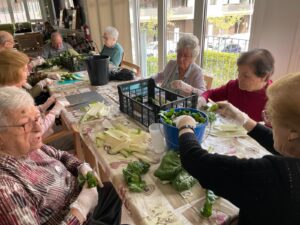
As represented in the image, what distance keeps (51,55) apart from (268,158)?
12.0 ft

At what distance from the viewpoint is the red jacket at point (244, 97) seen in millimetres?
1566

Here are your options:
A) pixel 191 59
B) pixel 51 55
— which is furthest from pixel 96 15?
pixel 191 59

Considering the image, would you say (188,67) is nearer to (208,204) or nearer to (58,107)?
(58,107)

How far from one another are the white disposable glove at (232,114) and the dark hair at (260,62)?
1.12ft

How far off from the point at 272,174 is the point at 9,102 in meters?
0.90

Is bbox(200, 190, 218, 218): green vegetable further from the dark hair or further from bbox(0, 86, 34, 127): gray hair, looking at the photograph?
the dark hair

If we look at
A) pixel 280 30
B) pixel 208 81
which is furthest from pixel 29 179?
pixel 280 30

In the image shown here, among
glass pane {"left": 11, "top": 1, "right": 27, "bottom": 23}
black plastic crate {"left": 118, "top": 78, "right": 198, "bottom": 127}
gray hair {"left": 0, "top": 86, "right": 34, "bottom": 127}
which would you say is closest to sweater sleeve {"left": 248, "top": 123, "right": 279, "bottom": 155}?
black plastic crate {"left": 118, "top": 78, "right": 198, "bottom": 127}

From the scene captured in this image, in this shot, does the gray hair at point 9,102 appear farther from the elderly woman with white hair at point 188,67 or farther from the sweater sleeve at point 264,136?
the elderly woman with white hair at point 188,67

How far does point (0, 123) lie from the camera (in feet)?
2.71

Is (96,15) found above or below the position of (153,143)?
above

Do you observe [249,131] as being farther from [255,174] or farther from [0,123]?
[0,123]

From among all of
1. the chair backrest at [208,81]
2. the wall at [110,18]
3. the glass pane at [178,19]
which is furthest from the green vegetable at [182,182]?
the wall at [110,18]

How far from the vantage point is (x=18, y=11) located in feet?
27.0
